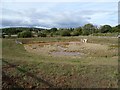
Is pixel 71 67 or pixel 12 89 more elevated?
pixel 71 67

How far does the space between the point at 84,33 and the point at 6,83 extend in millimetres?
54005

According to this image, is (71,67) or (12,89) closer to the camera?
(12,89)

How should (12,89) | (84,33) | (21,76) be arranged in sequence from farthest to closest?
(84,33), (21,76), (12,89)

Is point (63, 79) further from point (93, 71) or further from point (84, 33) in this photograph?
point (84, 33)

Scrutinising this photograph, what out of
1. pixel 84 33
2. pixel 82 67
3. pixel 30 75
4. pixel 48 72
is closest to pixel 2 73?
pixel 30 75

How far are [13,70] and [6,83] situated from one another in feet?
3.06

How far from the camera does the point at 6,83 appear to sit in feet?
29.0

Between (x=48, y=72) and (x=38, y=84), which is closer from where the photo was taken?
(x=38, y=84)

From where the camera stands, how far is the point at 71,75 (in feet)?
30.7

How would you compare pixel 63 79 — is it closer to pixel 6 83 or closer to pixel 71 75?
pixel 71 75

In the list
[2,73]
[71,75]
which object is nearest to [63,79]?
[71,75]

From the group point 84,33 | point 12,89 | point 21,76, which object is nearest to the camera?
point 12,89

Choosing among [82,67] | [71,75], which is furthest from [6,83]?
[82,67]

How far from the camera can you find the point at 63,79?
912cm
